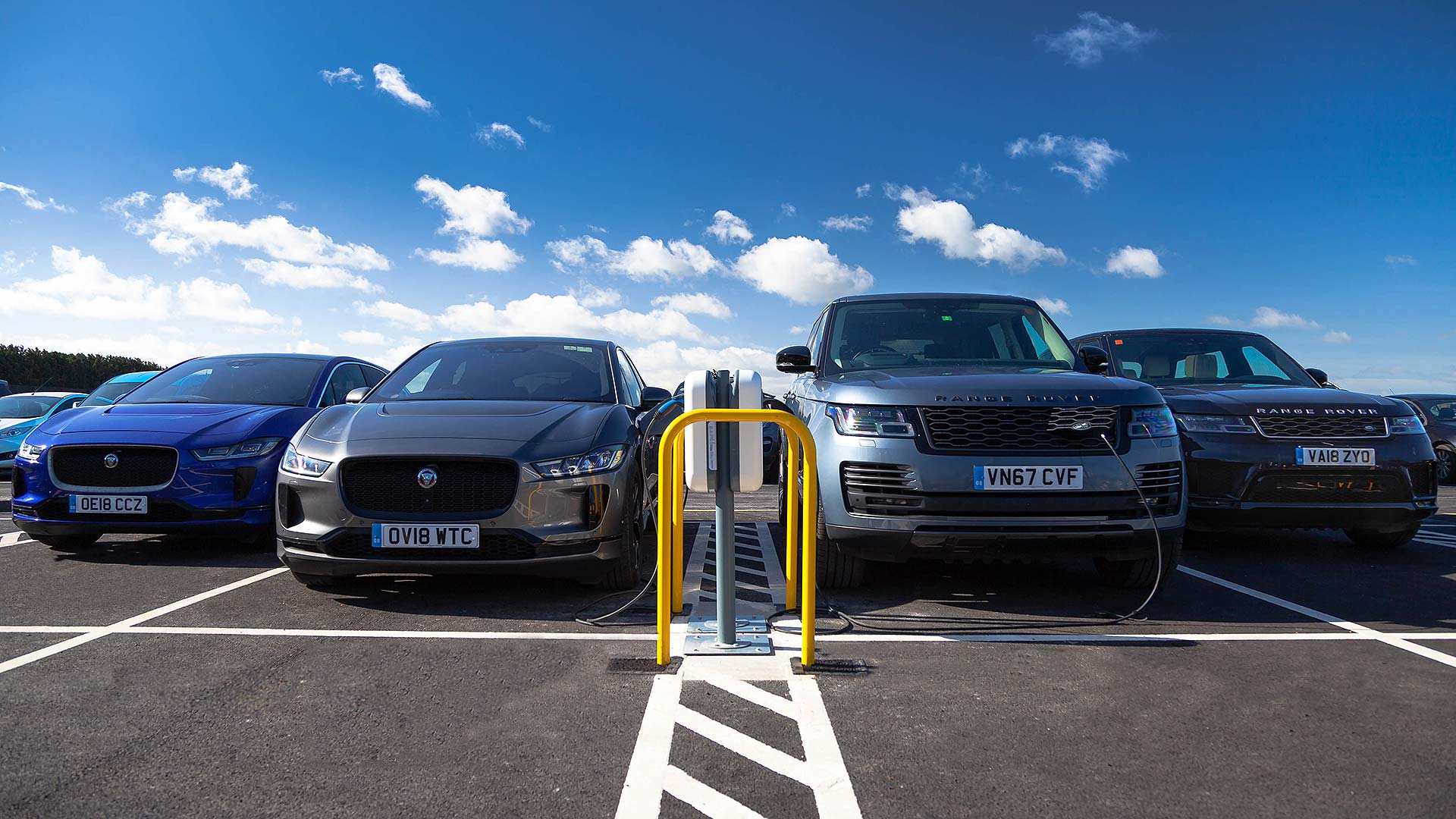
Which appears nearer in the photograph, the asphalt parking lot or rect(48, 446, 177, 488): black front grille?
the asphalt parking lot

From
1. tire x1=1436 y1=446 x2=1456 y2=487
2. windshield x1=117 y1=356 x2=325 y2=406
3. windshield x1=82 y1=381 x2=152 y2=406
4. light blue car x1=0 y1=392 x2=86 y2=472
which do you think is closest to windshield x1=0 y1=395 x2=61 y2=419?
light blue car x1=0 y1=392 x2=86 y2=472

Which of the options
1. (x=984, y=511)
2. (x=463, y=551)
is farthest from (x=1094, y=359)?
(x=463, y=551)

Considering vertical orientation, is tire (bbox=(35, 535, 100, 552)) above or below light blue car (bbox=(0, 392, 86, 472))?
below

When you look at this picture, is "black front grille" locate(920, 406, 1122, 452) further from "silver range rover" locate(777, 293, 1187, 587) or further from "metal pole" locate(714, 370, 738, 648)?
"metal pole" locate(714, 370, 738, 648)

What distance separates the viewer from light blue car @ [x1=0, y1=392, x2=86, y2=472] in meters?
11.7

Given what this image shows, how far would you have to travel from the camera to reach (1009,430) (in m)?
4.34

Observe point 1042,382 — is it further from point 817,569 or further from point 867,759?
point 867,759

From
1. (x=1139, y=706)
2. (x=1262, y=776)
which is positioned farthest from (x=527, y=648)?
(x=1262, y=776)

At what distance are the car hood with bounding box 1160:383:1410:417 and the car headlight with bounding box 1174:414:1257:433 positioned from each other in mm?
37

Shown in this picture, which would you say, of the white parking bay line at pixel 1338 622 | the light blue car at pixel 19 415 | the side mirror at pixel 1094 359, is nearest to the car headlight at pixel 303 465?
the side mirror at pixel 1094 359

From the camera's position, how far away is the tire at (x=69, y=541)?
6.18 metres

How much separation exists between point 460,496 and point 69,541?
4443 millimetres

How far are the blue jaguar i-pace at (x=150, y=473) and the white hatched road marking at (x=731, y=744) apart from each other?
3917mm

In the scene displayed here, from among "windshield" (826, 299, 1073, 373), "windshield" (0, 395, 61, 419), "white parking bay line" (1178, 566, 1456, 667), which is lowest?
"white parking bay line" (1178, 566, 1456, 667)
